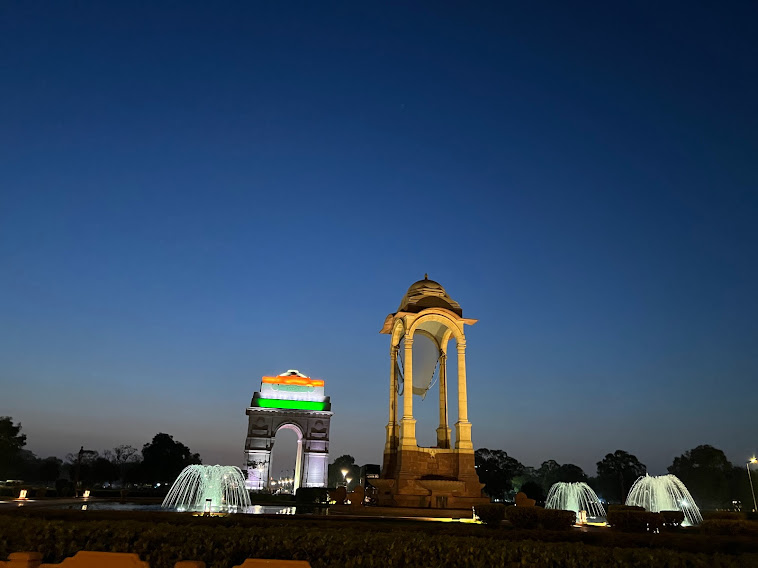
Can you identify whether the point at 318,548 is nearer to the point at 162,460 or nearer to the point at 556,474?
the point at 162,460

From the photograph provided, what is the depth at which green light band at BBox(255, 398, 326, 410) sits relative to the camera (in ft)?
257

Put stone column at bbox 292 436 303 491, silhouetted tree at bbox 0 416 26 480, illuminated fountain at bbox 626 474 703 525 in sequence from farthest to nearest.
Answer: stone column at bbox 292 436 303 491, silhouetted tree at bbox 0 416 26 480, illuminated fountain at bbox 626 474 703 525

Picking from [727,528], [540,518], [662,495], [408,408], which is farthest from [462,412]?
[727,528]

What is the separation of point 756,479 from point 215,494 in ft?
212

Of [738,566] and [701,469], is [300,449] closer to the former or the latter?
[701,469]

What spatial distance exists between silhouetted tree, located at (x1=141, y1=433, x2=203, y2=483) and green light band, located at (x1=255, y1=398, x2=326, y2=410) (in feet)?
48.5

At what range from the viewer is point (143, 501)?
1214 inches

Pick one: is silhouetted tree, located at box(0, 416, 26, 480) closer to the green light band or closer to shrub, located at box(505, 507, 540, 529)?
the green light band

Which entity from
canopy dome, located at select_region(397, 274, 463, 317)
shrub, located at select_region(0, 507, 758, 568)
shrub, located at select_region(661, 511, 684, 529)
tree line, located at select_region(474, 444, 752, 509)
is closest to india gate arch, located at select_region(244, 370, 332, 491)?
tree line, located at select_region(474, 444, 752, 509)

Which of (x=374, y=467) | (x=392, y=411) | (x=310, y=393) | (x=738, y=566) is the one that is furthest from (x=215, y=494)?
(x=310, y=393)

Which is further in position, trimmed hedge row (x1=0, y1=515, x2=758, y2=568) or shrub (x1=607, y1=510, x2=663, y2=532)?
shrub (x1=607, y1=510, x2=663, y2=532)

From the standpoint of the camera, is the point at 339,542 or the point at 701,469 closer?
the point at 339,542

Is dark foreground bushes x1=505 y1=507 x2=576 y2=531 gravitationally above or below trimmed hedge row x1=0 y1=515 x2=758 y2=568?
above

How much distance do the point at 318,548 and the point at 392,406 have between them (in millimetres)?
19813
